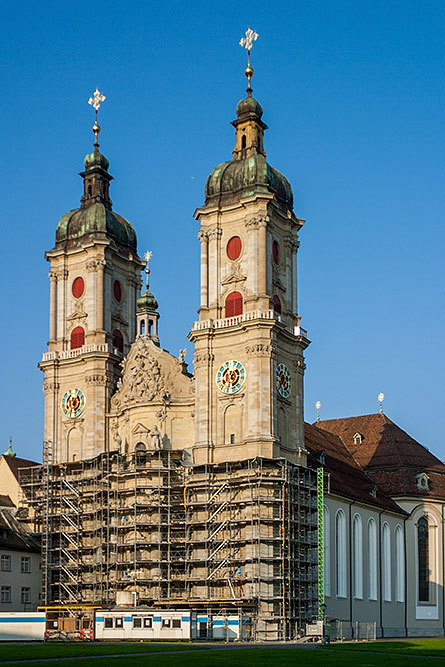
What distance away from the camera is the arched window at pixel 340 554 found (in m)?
79.4

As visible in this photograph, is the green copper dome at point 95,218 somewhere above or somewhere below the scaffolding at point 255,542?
above

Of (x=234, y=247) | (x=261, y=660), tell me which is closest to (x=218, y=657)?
(x=261, y=660)

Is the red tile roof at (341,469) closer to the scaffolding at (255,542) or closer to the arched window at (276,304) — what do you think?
the scaffolding at (255,542)

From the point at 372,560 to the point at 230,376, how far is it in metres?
22.9

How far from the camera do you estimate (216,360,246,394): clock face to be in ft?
238

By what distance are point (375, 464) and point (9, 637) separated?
47.2 metres

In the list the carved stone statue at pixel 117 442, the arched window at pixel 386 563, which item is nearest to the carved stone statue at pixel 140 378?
the carved stone statue at pixel 117 442

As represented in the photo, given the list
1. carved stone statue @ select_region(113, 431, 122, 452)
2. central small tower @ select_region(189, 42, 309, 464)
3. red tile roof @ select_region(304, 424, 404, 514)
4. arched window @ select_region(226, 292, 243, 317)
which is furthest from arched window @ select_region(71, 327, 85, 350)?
red tile roof @ select_region(304, 424, 404, 514)

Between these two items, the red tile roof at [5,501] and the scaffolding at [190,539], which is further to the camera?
the red tile roof at [5,501]

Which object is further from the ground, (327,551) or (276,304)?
(276,304)

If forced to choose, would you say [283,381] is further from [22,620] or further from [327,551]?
[22,620]

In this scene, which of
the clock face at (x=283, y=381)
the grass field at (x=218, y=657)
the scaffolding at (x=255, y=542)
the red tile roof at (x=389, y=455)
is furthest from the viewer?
the red tile roof at (x=389, y=455)

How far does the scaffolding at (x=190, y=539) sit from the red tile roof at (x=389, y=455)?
76.9 ft

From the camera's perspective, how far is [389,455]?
98.8m
